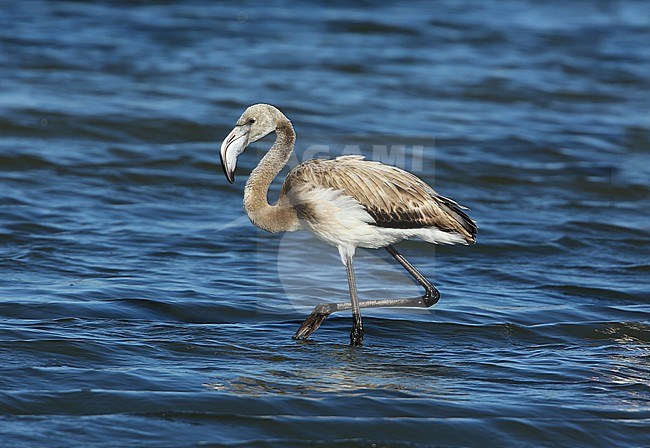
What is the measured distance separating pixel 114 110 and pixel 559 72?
8.36m

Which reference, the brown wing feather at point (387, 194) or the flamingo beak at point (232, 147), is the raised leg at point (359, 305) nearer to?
the brown wing feather at point (387, 194)

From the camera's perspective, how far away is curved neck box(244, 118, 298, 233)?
25.9ft

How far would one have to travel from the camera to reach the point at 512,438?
20.4 ft

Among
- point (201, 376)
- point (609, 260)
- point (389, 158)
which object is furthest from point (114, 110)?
point (201, 376)

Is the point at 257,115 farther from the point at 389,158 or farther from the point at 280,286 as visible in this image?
the point at 389,158

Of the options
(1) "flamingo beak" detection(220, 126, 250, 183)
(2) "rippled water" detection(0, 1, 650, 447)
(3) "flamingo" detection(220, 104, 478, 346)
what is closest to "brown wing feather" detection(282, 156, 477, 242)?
(3) "flamingo" detection(220, 104, 478, 346)

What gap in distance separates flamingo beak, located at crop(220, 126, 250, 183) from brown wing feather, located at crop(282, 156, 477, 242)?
40 centimetres

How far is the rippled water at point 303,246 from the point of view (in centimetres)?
644

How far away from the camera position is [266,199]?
8.05 m

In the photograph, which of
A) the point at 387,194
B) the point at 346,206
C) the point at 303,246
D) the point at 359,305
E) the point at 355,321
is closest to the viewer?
the point at 346,206

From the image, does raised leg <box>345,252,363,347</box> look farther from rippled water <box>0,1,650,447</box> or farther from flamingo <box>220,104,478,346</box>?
rippled water <box>0,1,650,447</box>

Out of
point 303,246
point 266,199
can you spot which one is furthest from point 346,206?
point 303,246

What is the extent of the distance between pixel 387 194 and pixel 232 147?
1122mm

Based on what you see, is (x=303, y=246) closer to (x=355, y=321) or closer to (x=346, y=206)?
(x=355, y=321)
